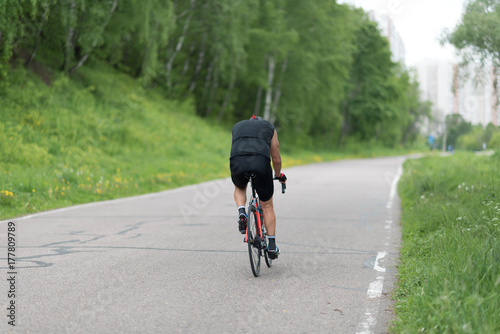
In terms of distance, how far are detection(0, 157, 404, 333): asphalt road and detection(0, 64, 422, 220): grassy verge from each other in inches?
79.1

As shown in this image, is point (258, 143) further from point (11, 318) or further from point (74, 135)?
point (74, 135)

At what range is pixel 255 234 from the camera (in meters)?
5.96

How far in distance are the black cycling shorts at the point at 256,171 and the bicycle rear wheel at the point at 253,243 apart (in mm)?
305

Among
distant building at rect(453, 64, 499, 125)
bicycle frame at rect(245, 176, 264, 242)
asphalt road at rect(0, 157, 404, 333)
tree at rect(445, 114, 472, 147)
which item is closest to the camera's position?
asphalt road at rect(0, 157, 404, 333)

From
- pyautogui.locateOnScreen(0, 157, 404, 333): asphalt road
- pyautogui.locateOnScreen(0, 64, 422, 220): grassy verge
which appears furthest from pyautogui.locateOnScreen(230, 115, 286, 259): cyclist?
pyautogui.locateOnScreen(0, 64, 422, 220): grassy verge

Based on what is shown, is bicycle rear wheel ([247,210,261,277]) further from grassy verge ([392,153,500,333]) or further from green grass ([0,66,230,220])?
green grass ([0,66,230,220])

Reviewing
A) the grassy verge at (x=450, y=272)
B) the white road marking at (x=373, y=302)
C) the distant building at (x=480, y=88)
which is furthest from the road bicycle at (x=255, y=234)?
the distant building at (x=480, y=88)

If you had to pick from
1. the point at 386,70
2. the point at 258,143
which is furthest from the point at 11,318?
the point at 386,70

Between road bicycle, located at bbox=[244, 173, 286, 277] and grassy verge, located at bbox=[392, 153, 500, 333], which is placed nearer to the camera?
grassy verge, located at bbox=[392, 153, 500, 333]

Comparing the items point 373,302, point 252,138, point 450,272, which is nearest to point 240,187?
point 252,138

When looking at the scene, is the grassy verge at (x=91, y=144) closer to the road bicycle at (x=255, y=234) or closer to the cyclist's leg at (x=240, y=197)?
the cyclist's leg at (x=240, y=197)

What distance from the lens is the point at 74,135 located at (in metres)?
18.1

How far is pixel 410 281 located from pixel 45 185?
944 centimetres

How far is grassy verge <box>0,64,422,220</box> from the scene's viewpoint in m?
12.6
